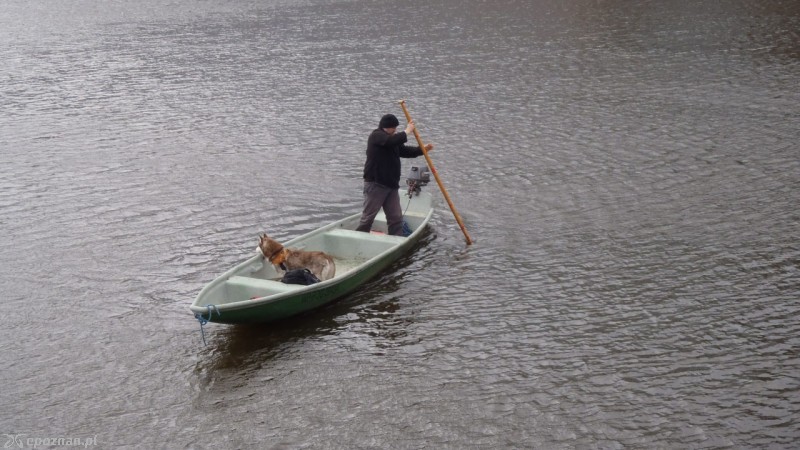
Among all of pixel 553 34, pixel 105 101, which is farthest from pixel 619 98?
pixel 105 101

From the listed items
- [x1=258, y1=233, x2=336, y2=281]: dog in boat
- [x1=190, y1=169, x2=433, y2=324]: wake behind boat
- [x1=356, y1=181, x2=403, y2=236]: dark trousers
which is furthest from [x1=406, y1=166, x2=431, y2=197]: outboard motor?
[x1=258, y1=233, x2=336, y2=281]: dog in boat

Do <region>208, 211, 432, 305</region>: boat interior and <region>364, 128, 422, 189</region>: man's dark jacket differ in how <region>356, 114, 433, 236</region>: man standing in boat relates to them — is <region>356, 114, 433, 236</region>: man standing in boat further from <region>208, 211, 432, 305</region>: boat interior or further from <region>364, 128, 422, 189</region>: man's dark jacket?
<region>208, 211, 432, 305</region>: boat interior

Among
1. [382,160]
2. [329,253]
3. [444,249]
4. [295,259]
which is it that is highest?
[382,160]

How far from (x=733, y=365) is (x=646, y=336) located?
1.41 m

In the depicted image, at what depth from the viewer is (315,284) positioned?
13664 millimetres

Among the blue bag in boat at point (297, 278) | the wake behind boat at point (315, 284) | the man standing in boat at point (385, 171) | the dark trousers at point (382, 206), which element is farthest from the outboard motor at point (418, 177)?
the blue bag in boat at point (297, 278)

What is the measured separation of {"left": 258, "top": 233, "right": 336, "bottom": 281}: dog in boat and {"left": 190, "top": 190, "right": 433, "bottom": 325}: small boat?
25 cm

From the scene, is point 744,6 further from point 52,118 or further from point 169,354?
point 169,354

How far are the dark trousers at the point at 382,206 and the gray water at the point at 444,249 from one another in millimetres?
793

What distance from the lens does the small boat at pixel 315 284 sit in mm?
13016

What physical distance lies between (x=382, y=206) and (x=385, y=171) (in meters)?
0.91

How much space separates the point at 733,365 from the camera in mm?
12125

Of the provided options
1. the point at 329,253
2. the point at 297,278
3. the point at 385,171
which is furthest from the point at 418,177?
the point at 297,278

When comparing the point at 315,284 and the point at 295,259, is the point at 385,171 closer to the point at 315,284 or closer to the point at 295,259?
the point at 295,259
